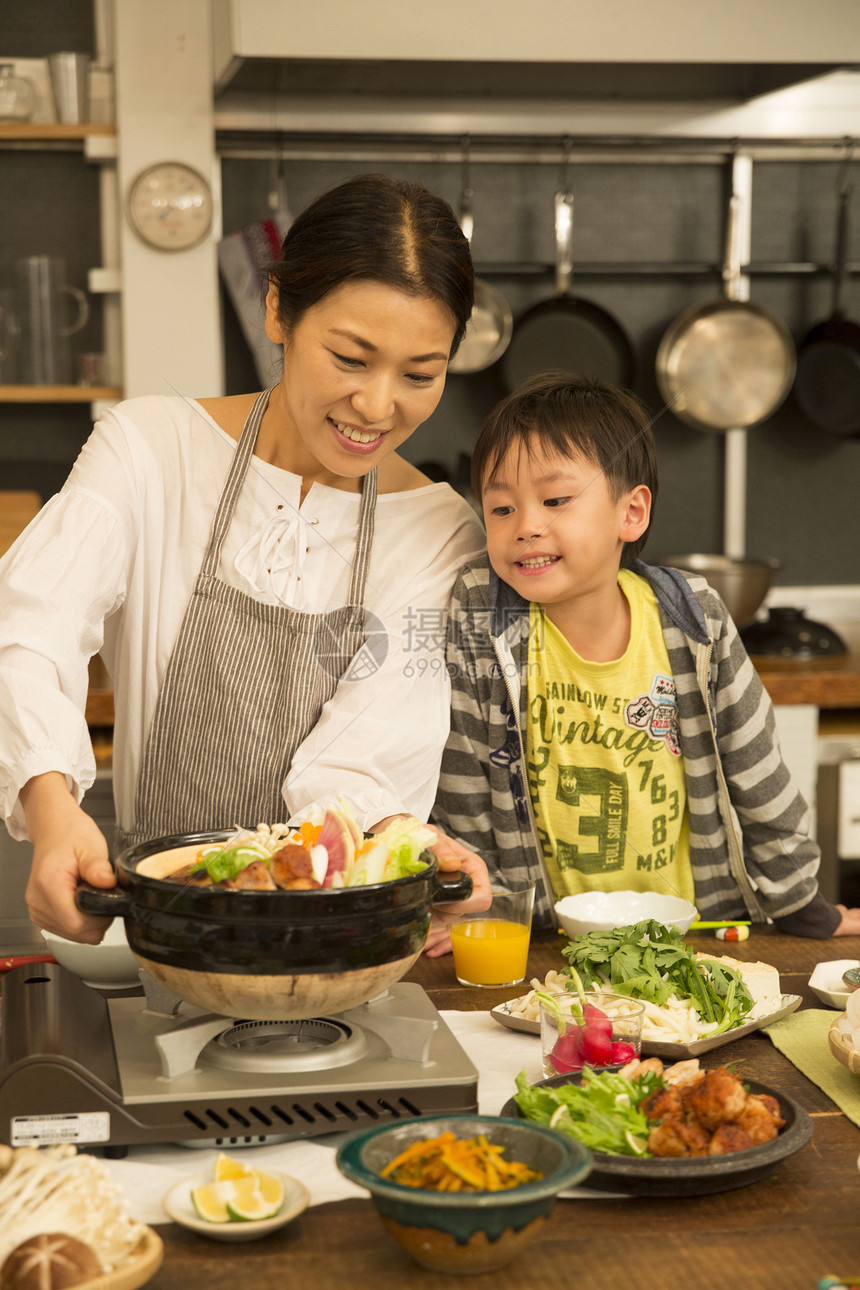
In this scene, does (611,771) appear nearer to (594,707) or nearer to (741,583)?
(594,707)

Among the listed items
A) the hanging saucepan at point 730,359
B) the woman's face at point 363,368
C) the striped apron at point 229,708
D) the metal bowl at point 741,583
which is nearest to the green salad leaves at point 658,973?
the striped apron at point 229,708

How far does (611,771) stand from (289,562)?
51 cm

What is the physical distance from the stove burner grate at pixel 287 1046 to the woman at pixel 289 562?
1.01 feet

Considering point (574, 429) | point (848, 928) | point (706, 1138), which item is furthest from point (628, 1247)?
point (574, 429)

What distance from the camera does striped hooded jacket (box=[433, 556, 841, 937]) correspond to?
168 centimetres

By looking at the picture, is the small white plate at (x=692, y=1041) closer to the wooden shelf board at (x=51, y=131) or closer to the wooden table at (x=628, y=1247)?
the wooden table at (x=628, y=1247)

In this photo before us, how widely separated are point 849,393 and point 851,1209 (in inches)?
105

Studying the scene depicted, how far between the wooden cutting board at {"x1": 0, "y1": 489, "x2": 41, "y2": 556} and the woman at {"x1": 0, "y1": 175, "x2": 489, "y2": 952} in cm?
145

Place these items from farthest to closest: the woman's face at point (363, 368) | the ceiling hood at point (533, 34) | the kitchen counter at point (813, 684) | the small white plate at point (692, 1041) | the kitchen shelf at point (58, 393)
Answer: the kitchen shelf at point (58, 393), the kitchen counter at point (813, 684), the ceiling hood at point (533, 34), the woman's face at point (363, 368), the small white plate at point (692, 1041)

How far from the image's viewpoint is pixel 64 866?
107 cm

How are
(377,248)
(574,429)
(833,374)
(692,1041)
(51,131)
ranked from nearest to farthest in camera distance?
(692,1041)
(377,248)
(574,429)
(51,131)
(833,374)

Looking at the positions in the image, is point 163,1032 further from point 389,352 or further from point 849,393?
point 849,393

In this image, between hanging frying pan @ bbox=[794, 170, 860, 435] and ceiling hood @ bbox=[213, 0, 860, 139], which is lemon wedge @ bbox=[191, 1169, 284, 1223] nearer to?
ceiling hood @ bbox=[213, 0, 860, 139]

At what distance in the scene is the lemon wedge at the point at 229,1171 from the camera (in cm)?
89
